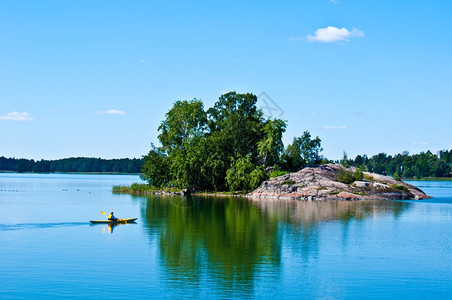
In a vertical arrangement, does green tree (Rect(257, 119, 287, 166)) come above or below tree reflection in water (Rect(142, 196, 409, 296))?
above

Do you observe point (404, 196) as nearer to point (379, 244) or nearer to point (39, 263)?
point (379, 244)

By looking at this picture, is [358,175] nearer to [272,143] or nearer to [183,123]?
[272,143]

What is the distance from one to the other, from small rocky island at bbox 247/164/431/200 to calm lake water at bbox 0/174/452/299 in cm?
2897

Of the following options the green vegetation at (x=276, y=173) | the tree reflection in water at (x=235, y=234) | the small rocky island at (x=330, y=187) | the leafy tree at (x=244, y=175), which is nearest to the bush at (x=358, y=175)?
the small rocky island at (x=330, y=187)

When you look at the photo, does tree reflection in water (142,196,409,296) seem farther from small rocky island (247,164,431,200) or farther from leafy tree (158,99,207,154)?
leafy tree (158,99,207,154)

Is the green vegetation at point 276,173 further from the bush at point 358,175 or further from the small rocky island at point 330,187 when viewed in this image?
the bush at point 358,175

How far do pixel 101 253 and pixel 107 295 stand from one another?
1270 cm

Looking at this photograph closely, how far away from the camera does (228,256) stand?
40.5m

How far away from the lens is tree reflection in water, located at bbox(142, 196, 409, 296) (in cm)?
3510

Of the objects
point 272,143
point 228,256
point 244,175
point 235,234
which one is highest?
point 272,143

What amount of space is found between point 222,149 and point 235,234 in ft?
202

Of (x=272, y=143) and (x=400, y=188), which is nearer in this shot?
(x=400, y=188)

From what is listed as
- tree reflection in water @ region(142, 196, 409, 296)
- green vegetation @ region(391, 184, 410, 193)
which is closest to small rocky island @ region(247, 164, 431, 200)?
green vegetation @ region(391, 184, 410, 193)

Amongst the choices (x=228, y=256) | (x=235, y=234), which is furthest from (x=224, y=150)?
(x=228, y=256)
